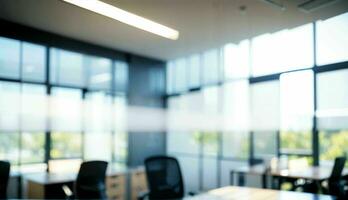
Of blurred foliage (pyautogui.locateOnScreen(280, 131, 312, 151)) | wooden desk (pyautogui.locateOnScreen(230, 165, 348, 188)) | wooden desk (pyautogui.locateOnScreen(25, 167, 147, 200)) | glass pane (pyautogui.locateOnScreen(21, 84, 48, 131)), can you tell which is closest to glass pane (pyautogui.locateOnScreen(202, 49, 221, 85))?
blurred foliage (pyautogui.locateOnScreen(280, 131, 312, 151))

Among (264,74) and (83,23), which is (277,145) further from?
(83,23)

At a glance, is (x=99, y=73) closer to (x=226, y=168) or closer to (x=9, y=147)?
(x=9, y=147)

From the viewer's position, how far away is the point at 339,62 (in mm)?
4574

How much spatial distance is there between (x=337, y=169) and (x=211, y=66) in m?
3.17

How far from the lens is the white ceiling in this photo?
156 inches

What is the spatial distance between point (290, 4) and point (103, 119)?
12.9 feet

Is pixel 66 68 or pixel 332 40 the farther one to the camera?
pixel 66 68

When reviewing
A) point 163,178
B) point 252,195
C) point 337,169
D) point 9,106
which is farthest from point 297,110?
point 9,106

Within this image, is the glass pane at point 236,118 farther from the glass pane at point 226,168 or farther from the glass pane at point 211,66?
the glass pane at point 211,66

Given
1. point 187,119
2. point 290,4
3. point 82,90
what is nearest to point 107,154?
point 82,90

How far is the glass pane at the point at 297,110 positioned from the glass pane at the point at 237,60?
904mm

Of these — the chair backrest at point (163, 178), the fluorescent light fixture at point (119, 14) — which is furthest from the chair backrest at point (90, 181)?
the fluorescent light fixture at point (119, 14)

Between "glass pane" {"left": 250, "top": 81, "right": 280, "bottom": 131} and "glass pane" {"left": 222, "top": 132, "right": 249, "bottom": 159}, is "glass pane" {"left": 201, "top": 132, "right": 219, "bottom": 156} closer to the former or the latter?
"glass pane" {"left": 222, "top": 132, "right": 249, "bottom": 159}

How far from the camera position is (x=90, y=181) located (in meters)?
3.80
